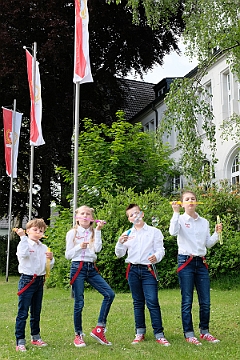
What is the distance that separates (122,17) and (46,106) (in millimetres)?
5172

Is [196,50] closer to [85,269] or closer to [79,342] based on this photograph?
[85,269]

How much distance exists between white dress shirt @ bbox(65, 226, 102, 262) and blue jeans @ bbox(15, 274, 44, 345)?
502 millimetres

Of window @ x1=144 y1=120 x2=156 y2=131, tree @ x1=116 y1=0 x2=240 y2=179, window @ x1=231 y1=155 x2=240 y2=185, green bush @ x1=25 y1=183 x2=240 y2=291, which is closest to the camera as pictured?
tree @ x1=116 y1=0 x2=240 y2=179

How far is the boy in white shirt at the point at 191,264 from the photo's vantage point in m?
6.14

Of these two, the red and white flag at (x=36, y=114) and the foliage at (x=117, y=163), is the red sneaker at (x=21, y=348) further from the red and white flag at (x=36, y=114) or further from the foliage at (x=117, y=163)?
the foliage at (x=117, y=163)

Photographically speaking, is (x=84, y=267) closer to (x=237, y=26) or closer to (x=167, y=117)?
(x=167, y=117)

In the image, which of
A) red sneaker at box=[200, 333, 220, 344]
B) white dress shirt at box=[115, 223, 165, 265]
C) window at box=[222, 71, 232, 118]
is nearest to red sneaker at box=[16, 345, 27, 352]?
white dress shirt at box=[115, 223, 165, 265]

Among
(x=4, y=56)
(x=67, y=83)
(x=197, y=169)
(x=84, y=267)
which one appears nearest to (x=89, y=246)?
(x=84, y=267)

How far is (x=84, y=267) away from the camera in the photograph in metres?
6.32

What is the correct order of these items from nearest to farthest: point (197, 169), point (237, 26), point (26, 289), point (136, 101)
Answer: point (26, 289), point (237, 26), point (197, 169), point (136, 101)

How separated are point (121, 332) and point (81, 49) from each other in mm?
6601

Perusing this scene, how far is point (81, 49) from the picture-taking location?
36.8ft

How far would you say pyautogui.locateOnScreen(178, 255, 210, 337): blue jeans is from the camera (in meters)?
6.14

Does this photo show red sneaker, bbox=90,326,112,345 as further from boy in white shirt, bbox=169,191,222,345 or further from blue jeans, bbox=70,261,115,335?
boy in white shirt, bbox=169,191,222,345
